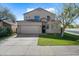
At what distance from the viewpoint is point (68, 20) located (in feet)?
59.1

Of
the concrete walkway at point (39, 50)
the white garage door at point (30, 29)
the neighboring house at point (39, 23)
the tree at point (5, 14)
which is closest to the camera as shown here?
the concrete walkway at point (39, 50)

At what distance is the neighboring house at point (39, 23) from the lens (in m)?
19.9

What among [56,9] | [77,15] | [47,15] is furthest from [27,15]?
[77,15]

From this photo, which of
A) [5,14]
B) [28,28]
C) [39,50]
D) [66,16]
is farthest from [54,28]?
[39,50]

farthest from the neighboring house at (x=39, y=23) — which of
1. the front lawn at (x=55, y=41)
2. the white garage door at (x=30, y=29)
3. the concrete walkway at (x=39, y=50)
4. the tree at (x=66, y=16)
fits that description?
the concrete walkway at (x=39, y=50)

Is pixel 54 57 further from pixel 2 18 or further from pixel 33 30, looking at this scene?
pixel 2 18

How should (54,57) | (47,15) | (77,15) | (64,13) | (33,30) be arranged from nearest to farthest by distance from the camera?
(54,57), (77,15), (64,13), (33,30), (47,15)

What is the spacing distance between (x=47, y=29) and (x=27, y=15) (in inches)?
127

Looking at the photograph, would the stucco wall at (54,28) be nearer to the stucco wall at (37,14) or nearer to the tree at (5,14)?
the stucco wall at (37,14)

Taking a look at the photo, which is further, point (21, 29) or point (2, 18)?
point (2, 18)

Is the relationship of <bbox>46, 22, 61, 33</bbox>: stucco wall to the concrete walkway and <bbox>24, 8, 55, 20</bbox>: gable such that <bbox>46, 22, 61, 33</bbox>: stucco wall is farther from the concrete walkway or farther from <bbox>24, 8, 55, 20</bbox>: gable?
the concrete walkway

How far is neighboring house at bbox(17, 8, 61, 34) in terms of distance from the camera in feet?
65.2

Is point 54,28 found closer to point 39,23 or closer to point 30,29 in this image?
point 39,23

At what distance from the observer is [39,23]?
2047 cm
